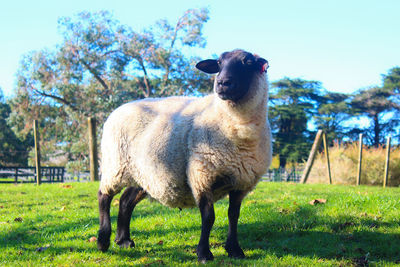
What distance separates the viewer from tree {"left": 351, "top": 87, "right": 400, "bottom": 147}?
4394cm

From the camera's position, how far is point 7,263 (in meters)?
3.88

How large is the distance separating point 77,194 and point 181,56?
64.8 feet

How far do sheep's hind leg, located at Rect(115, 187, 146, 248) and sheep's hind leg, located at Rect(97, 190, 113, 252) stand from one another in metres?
0.21

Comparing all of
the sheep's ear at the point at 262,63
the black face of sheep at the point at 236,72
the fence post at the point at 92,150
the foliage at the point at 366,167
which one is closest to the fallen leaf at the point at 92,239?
the black face of sheep at the point at 236,72

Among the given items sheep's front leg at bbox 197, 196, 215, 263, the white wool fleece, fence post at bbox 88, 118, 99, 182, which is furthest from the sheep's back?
fence post at bbox 88, 118, 99, 182

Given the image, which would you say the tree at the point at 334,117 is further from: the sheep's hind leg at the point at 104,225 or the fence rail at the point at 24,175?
the sheep's hind leg at the point at 104,225

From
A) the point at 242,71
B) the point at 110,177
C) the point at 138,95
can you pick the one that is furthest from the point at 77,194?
the point at 138,95

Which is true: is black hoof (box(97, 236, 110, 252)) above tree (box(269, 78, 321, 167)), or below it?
below

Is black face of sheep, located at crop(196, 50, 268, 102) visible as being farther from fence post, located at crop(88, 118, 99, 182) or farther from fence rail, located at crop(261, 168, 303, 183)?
fence rail, located at crop(261, 168, 303, 183)

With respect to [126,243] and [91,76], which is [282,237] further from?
[91,76]

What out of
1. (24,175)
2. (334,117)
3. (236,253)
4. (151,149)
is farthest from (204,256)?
(334,117)

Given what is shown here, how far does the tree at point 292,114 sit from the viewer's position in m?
39.4

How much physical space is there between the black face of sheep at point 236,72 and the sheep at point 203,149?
0.01m

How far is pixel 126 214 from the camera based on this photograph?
4.75m
